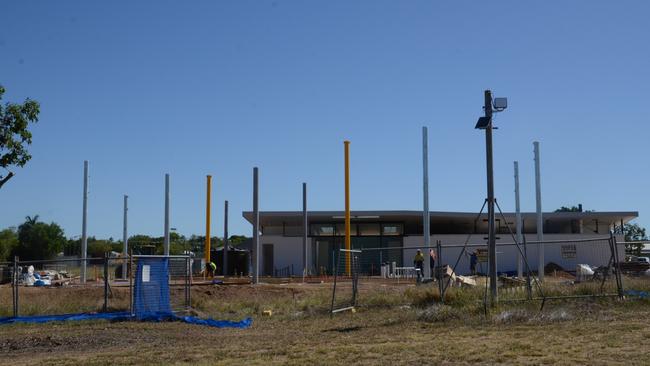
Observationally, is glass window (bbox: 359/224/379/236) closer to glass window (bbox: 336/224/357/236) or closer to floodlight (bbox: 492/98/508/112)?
glass window (bbox: 336/224/357/236)

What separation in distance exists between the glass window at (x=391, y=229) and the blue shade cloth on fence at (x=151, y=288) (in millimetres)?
35021

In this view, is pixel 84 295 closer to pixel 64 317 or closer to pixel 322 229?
pixel 64 317

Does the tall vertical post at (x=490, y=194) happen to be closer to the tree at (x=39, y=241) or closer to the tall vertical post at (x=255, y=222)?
the tall vertical post at (x=255, y=222)

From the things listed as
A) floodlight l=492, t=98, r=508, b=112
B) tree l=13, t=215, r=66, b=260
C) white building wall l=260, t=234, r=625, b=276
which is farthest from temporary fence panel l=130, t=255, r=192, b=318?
tree l=13, t=215, r=66, b=260

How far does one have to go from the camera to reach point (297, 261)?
50.2 meters

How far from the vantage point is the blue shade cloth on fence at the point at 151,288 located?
19.5 meters

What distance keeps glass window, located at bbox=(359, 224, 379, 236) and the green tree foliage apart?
3716 centimetres

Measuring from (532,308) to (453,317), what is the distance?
216 centimetres

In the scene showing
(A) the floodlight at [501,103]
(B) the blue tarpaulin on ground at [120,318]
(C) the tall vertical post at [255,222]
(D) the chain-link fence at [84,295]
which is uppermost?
(A) the floodlight at [501,103]

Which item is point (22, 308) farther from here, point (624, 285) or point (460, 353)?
point (624, 285)

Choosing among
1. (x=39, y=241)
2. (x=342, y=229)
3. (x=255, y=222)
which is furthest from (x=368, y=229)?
(x=39, y=241)

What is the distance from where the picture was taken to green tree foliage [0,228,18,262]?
248ft

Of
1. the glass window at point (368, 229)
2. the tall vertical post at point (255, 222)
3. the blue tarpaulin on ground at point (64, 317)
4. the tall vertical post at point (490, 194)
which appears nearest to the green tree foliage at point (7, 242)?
the glass window at point (368, 229)

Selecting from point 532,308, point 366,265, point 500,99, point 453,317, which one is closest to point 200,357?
point 453,317
